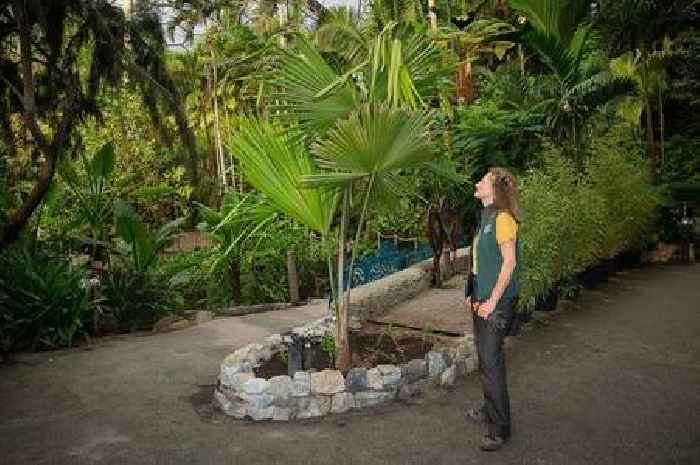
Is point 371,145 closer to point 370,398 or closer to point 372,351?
point 370,398

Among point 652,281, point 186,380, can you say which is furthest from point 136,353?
point 652,281

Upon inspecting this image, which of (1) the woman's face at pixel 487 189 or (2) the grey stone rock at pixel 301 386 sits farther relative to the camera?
(2) the grey stone rock at pixel 301 386

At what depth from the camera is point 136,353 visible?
6.44 m

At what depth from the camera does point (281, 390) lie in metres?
4.55

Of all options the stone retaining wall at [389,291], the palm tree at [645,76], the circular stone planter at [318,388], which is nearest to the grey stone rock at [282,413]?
the circular stone planter at [318,388]

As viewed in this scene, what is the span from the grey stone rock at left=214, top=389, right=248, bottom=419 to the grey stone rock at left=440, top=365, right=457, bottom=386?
167 centimetres

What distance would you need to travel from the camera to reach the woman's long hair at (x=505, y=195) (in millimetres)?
3908

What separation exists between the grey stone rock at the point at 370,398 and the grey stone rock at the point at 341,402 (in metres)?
0.06

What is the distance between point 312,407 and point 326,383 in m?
0.21

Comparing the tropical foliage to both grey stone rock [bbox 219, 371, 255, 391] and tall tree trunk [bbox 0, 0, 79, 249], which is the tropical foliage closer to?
tall tree trunk [bbox 0, 0, 79, 249]

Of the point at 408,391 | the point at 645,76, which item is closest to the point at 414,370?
the point at 408,391

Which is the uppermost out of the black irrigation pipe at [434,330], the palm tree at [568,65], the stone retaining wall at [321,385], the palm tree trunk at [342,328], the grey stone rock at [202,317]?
the palm tree at [568,65]

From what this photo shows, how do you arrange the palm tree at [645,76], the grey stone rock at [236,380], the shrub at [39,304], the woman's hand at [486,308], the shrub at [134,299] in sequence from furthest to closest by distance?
the palm tree at [645,76] < the shrub at [134,299] < the shrub at [39,304] < the grey stone rock at [236,380] < the woman's hand at [486,308]

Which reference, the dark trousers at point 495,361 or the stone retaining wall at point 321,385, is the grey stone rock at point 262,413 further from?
the dark trousers at point 495,361
